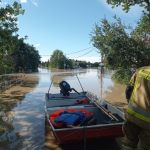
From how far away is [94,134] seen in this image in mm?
8070

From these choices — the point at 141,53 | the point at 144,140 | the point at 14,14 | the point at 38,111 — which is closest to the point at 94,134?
the point at 144,140

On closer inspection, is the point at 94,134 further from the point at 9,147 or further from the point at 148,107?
the point at 148,107

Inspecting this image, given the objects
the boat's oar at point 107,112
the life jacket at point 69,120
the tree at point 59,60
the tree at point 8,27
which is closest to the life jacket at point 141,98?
the life jacket at point 69,120

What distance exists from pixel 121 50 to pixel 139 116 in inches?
606

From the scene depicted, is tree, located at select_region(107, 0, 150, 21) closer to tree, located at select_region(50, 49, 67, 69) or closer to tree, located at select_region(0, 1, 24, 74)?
tree, located at select_region(0, 1, 24, 74)

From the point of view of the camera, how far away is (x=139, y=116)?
367 centimetres

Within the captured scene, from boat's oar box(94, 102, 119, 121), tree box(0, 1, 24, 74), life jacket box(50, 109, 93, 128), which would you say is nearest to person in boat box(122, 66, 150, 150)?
life jacket box(50, 109, 93, 128)

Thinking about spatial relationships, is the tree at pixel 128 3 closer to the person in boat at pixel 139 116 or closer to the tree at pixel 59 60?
the person in boat at pixel 139 116

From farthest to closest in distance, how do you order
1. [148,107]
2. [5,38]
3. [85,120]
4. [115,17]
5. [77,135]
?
[115,17], [5,38], [85,120], [77,135], [148,107]

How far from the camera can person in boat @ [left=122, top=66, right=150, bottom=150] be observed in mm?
3645

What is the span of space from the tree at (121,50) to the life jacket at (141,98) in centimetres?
1470

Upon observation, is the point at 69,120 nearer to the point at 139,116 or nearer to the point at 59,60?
the point at 139,116

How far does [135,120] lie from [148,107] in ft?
0.73

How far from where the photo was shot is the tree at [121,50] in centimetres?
1847
